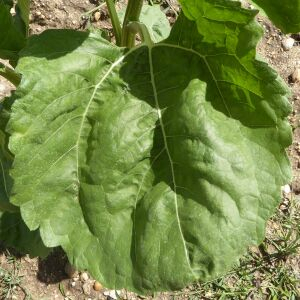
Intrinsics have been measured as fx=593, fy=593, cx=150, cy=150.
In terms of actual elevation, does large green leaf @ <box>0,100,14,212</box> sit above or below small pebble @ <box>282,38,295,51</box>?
below

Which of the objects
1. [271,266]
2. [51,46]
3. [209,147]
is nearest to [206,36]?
[209,147]

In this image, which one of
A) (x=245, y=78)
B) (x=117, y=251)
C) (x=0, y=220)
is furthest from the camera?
(x=0, y=220)

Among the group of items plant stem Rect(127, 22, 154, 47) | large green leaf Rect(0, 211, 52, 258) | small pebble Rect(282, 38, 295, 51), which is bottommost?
large green leaf Rect(0, 211, 52, 258)

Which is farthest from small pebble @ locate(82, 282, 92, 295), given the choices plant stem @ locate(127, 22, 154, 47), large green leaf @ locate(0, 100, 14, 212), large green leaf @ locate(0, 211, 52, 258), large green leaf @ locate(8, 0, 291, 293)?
plant stem @ locate(127, 22, 154, 47)

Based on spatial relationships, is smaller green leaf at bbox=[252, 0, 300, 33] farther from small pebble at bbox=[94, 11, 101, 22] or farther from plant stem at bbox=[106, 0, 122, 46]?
small pebble at bbox=[94, 11, 101, 22]

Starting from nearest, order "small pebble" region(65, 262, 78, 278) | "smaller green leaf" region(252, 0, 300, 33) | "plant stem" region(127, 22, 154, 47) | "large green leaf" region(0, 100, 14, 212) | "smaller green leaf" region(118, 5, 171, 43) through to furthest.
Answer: "smaller green leaf" region(252, 0, 300, 33) → "plant stem" region(127, 22, 154, 47) → "large green leaf" region(0, 100, 14, 212) → "smaller green leaf" region(118, 5, 171, 43) → "small pebble" region(65, 262, 78, 278)

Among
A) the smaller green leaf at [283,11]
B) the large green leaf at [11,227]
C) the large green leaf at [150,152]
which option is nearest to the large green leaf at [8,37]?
the large green leaf at [150,152]

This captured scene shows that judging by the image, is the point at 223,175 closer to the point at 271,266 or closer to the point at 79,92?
the point at 79,92
